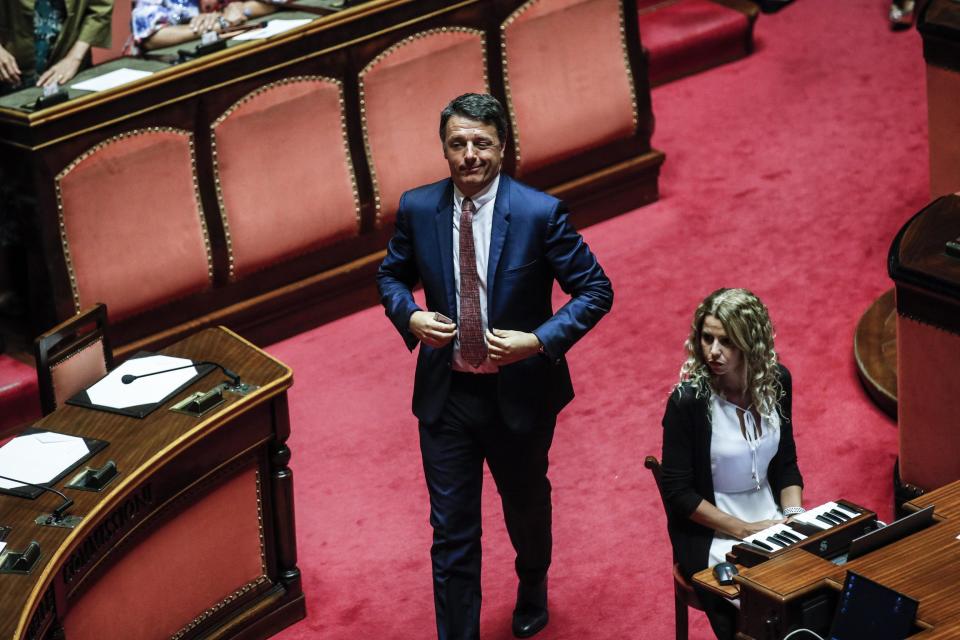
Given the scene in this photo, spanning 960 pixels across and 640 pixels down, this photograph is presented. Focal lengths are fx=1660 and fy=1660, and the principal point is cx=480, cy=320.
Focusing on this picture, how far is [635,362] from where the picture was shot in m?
5.36

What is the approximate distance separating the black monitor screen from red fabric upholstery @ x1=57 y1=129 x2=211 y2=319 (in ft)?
9.61

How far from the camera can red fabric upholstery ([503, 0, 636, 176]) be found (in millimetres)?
6016

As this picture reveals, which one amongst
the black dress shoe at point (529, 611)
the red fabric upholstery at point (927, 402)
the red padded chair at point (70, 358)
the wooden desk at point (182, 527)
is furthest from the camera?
the red fabric upholstery at point (927, 402)

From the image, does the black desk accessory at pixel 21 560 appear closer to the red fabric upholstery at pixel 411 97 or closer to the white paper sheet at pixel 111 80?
the white paper sheet at pixel 111 80

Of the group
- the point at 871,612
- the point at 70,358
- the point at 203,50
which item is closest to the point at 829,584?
the point at 871,612

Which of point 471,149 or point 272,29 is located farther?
point 272,29

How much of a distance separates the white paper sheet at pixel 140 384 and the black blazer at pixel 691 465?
4.09ft

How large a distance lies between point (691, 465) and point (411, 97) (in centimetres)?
251

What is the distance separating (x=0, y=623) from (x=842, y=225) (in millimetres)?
3751

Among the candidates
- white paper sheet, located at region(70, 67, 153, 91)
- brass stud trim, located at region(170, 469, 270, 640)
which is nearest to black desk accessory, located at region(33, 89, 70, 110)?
white paper sheet, located at region(70, 67, 153, 91)

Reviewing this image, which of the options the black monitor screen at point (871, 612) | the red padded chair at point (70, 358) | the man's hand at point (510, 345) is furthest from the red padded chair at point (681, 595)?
the red padded chair at point (70, 358)

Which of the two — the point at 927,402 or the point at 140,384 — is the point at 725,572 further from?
the point at 140,384

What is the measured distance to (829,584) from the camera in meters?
3.12

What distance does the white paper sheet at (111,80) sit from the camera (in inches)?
205
